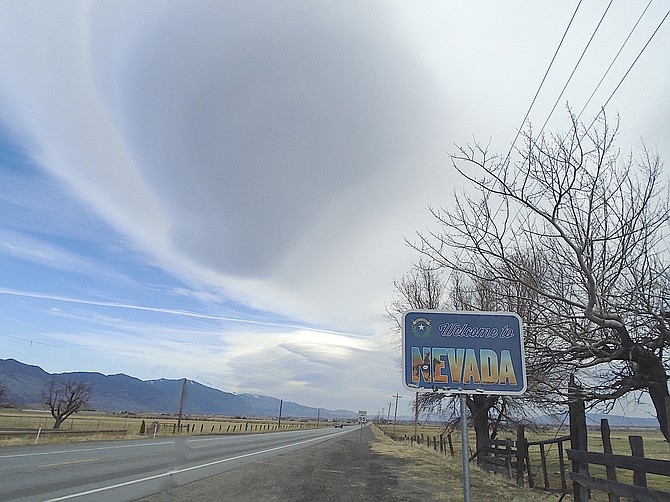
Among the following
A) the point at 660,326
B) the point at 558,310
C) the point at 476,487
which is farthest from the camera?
the point at 476,487

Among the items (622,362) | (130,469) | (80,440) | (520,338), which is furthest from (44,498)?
(80,440)

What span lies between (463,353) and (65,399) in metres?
50.9

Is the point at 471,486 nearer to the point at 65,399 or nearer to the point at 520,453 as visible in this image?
the point at 520,453

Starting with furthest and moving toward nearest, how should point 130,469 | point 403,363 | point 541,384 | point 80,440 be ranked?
1. point 80,440
2. point 130,469
3. point 541,384
4. point 403,363

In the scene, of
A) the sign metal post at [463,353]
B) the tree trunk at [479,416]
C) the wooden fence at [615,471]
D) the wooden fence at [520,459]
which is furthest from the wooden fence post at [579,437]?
the tree trunk at [479,416]

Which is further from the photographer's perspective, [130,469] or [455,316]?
[130,469]

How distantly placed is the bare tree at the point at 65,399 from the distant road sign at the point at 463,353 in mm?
48774

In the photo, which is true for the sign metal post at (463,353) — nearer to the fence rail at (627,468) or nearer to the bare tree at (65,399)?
the fence rail at (627,468)

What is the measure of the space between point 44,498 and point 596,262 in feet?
35.5

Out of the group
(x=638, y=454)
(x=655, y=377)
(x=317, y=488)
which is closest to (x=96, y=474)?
(x=317, y=488)

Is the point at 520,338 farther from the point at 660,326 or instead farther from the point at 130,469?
the point at 130,469

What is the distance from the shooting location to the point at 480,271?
9406mm

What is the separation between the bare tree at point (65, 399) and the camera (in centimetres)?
4412

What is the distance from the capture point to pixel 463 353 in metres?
4.23
